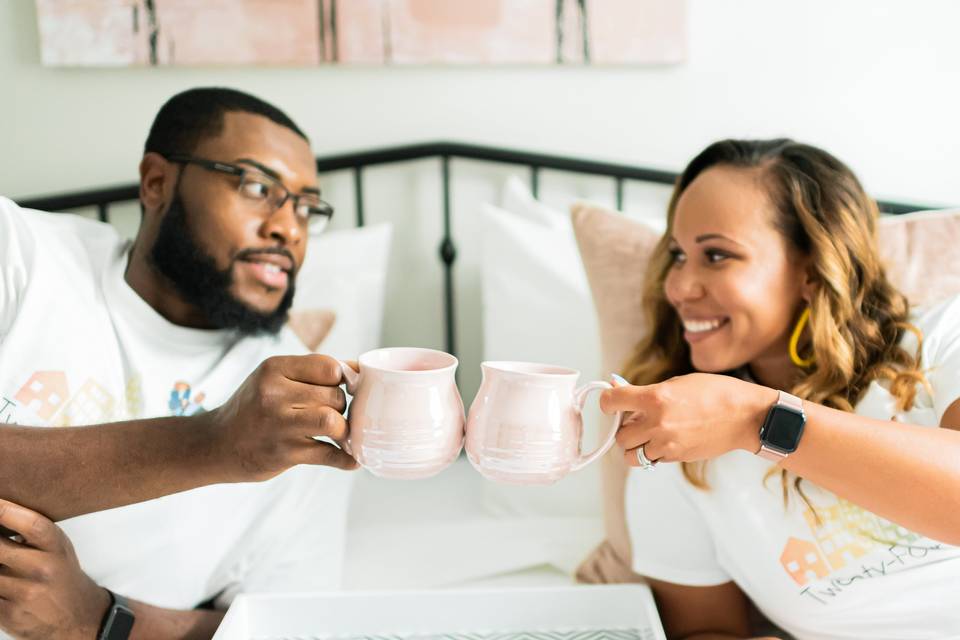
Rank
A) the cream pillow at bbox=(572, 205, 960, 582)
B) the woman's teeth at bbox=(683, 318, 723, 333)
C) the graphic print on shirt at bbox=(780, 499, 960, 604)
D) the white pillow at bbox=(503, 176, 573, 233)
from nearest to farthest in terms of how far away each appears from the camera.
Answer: the graphic print on shirt at bbox=(780, 499, 960, 604)
the woman's teeth at bbox=(683, 318, 723, 333)
the cream pillow at bbox=(572, 205, 960, 582)
the white pillow at bbox=(503, 176, 573, 233)

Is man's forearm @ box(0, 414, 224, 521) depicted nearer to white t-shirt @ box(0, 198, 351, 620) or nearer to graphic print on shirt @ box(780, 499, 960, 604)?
A: white t-shirt @ box(0, 198, 351, 620)

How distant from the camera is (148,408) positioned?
1125 millimetres

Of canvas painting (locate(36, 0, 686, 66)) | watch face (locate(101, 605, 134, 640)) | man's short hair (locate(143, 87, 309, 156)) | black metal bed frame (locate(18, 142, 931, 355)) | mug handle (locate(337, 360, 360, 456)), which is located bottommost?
watch face (locate(101, 605, 134, 640))

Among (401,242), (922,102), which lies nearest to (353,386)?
(401,242)

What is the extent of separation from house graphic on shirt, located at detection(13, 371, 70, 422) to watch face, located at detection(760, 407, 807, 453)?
0.85 metres

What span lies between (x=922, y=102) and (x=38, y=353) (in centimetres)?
161

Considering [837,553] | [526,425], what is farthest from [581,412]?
[837,553]

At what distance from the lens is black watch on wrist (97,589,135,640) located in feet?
3.29

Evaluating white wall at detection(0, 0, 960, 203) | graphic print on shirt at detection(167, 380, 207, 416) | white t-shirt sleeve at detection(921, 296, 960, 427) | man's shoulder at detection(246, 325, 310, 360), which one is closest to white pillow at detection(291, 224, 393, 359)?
man's shoulder at detection(246, 325, 310, 360)

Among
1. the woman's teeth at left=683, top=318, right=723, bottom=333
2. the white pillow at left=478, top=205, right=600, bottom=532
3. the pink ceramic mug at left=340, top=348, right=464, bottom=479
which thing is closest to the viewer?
the pink ceramic mug at left=340, top=348, right=464, bottom=479

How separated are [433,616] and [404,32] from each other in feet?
3.75

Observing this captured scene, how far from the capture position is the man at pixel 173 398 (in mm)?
879

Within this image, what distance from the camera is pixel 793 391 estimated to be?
105 cm

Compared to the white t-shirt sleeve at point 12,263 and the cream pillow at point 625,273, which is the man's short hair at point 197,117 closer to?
the white t-shirt sleeve at point 12,263
